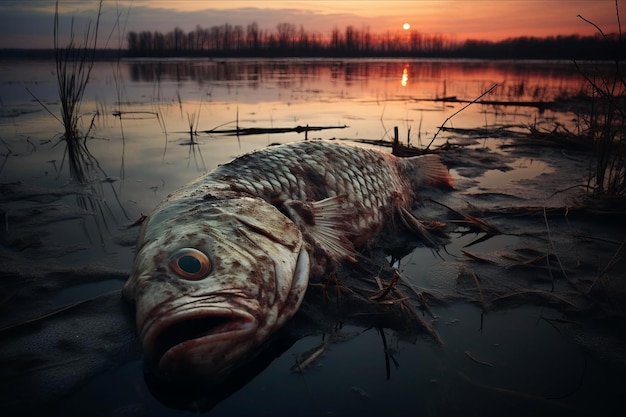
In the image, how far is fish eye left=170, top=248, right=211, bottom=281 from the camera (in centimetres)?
181

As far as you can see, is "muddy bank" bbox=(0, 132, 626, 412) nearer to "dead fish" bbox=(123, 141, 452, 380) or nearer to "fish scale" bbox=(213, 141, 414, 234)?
"dead fish" bbox=(123, 141, 452, 380)

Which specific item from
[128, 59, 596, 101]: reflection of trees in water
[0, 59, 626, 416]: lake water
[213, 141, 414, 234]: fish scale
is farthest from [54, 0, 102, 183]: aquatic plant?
[128, 59, 596, 101]: reflection of trees in water

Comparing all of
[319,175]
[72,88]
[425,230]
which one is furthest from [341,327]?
[72,88]

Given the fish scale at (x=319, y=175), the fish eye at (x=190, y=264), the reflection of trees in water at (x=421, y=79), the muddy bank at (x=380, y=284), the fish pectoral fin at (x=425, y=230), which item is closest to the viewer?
the fish eye at (x=190, y=264)

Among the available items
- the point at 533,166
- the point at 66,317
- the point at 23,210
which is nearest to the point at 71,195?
the point at 23,210

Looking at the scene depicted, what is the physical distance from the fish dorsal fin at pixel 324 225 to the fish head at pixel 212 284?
53cm

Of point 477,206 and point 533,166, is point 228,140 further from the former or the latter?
point 533,166

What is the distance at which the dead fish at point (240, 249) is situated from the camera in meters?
1.69

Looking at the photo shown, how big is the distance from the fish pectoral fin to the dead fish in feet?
0.11

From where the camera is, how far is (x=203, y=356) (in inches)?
65.6

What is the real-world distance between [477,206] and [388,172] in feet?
4.63

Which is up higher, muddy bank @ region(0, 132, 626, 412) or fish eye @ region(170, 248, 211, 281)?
fish eye @ region(170, 248, 211, 281)

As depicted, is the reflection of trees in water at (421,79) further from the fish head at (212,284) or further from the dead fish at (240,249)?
the fish head at (212,284)

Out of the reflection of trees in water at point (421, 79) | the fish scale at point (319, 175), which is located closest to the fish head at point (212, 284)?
the fish scale at point (319, 175)
